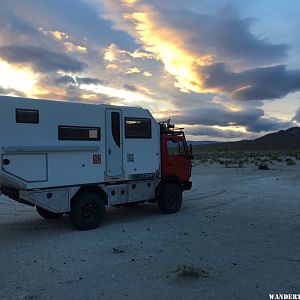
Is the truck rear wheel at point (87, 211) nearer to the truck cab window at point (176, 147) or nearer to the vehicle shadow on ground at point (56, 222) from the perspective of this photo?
the vehicle shadow on ground at point (56, 222)

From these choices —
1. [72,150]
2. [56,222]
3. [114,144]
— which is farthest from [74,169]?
[56,222]

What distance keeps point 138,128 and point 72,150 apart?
253cm

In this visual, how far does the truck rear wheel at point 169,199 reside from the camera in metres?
14.1

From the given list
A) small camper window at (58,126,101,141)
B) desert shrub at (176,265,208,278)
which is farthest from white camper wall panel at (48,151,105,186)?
desert shrub at (176,265,208,278)

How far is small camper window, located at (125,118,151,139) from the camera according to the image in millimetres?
12875

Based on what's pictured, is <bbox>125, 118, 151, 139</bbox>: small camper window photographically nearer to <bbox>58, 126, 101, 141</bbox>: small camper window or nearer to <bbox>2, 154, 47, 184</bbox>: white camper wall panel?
<bbox>58, 126, 101, 141</bbox>: small camper window

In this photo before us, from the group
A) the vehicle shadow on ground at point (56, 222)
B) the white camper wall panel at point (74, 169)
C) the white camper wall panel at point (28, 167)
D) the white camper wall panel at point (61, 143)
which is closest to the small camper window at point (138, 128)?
the white camper wall panel at point (61, 143)

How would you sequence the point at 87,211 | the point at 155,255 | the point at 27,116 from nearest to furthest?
the point at 155,255
the point at 27,116
the point at 87,211

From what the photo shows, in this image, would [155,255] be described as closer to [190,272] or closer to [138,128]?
[190,272]

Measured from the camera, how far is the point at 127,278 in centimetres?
731

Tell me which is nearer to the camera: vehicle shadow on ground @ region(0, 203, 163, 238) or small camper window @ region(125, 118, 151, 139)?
vehicle shadow on ground @ region(0, 203, 163, 238)

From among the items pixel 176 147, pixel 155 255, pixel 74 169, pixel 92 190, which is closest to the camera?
pixel 155 255

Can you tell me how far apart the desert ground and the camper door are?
5.18ft

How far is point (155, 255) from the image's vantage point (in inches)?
347
